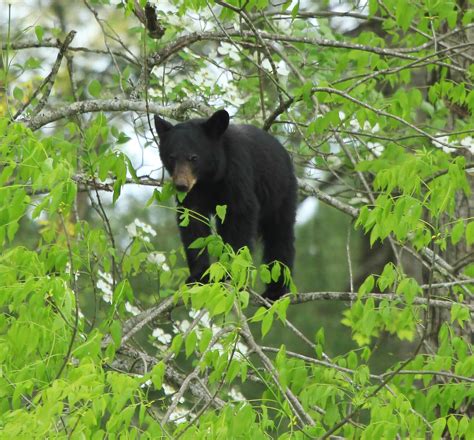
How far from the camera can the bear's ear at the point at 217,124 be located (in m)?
5.39

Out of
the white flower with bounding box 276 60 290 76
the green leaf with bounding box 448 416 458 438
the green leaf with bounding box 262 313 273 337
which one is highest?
the white flower with bounding box 276 60 290 76

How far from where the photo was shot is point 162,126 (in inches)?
217

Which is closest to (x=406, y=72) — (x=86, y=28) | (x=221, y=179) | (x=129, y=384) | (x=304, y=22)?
(x=304, y=22)

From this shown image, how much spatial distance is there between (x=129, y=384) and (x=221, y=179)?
100 inches

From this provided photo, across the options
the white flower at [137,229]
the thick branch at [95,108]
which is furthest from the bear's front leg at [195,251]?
the thick branch at [95,108]

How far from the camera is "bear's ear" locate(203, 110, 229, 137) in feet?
17.7

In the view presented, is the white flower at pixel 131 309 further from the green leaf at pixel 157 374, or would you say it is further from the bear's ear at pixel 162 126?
the green leaf at pixel 157 374

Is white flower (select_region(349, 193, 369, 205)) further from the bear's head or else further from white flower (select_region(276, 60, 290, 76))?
the bear's head

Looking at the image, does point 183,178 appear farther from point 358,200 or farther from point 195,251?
point 358,200

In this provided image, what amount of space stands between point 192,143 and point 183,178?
0.43 m

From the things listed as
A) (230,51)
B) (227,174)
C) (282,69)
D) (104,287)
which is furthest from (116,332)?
(230,51)

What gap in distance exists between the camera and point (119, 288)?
3873mm

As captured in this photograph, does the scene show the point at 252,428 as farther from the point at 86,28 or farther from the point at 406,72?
the point at 86,28

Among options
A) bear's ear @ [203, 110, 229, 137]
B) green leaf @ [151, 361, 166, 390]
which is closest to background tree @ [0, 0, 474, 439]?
green leaf @ [151, 361, 166, 390]
